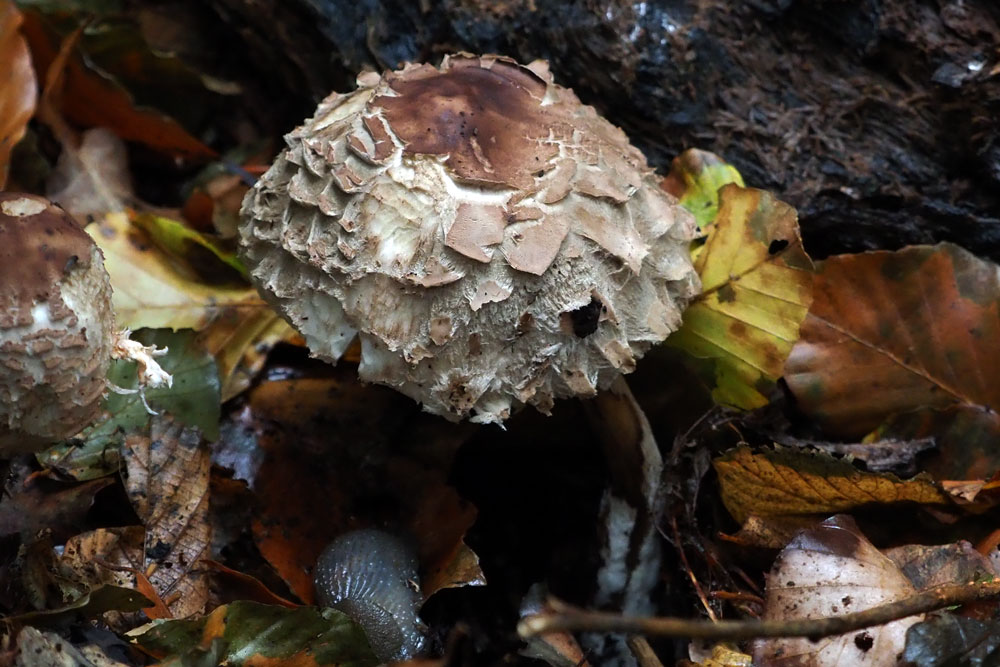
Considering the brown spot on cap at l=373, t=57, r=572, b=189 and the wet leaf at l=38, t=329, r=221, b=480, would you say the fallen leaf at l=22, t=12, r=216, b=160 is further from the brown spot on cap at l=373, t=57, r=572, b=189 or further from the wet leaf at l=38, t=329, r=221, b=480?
the brown spot on cap at l=373, t=57, r=572, b=189

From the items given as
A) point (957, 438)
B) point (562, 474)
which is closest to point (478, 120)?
point (562, 474)

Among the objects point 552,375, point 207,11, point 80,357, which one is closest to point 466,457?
point 552,375

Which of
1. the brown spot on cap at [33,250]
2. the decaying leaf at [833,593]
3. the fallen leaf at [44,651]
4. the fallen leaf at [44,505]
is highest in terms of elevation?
the brown spot on cap at [33,250]

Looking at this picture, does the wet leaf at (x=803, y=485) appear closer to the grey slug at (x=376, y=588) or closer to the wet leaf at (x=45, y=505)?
the grey slug at (x=376, y=588)

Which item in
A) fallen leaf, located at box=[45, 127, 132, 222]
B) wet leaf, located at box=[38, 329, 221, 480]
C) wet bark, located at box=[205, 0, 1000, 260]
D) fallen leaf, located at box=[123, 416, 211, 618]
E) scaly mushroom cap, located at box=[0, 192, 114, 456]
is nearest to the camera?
scaly mushroom cap, located at box=[0, 192, 114, 456]

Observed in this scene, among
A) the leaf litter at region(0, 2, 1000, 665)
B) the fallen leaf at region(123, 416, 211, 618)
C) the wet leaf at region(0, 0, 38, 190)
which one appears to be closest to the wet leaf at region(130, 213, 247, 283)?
the leaf litter at region(0, 2, 1000, 665)

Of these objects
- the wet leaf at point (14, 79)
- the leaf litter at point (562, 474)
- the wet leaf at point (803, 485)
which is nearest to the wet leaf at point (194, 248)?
the leaf litter at point (562, 474)
